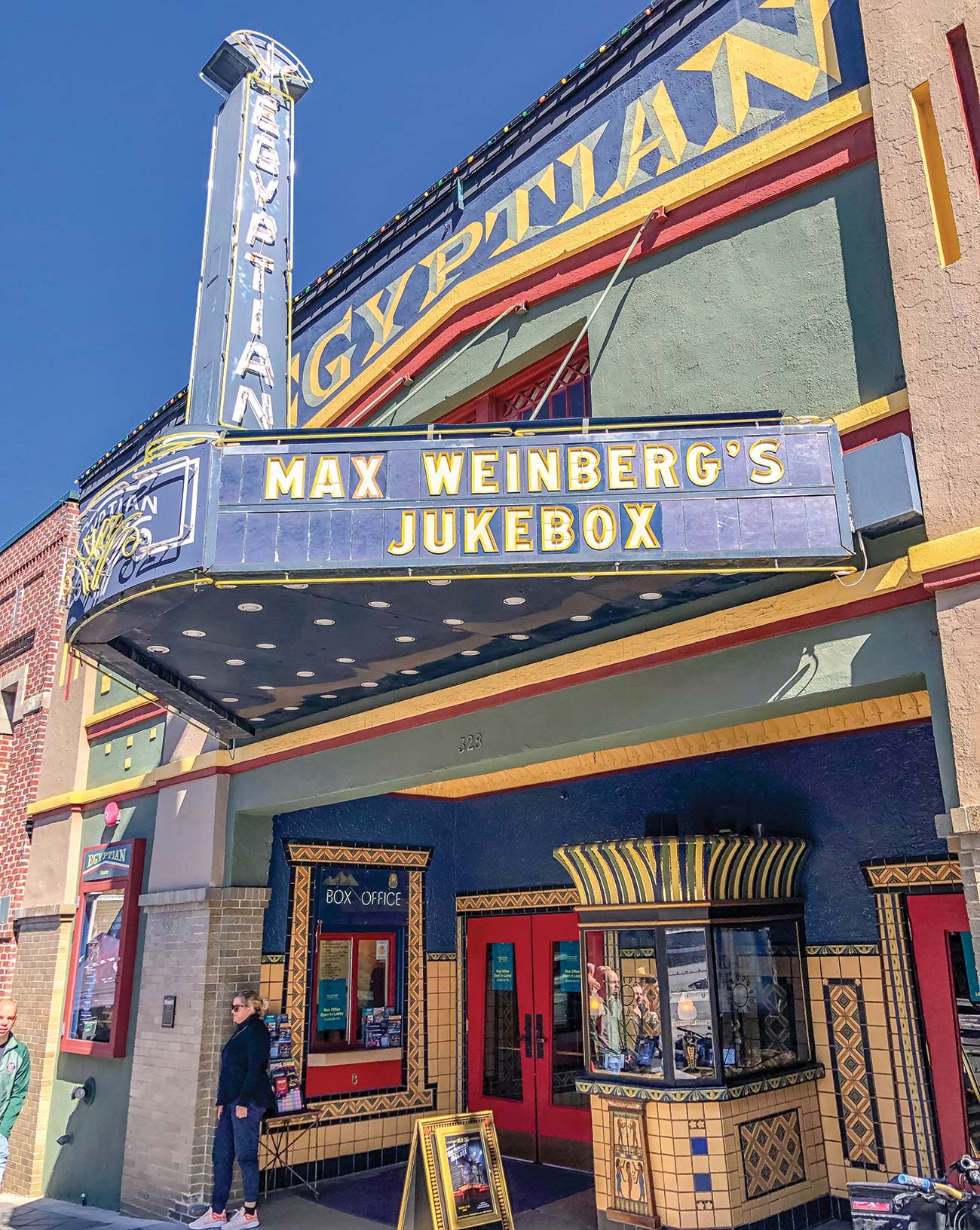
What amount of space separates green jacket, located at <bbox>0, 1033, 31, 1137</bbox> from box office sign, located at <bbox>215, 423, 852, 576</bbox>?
449 centimetres

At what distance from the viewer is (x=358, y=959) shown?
1140cm

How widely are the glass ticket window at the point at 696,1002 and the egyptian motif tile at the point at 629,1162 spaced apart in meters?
0.32

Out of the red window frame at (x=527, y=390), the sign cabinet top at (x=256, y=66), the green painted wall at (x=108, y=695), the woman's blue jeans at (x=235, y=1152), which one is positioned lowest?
the woman's blue jeans at (x=235, y=1152)

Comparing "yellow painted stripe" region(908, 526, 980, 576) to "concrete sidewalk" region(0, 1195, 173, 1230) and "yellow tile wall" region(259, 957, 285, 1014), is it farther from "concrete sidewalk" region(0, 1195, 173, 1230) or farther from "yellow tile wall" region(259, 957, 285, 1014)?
"concrete sidewalk" region(0, 1195, 173, 1230)

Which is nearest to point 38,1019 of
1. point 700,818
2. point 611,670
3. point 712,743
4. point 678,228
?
point 700,818

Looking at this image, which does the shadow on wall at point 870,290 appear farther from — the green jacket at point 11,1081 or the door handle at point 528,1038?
the door handle at point 528,1038

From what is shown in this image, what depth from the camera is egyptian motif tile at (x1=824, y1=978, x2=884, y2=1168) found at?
8.07 meters

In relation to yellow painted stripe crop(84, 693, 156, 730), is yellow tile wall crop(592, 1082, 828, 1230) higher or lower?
lower

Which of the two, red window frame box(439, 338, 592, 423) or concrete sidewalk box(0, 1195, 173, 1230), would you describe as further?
concrete sidewalk box(0, 1195, 173, 1230)

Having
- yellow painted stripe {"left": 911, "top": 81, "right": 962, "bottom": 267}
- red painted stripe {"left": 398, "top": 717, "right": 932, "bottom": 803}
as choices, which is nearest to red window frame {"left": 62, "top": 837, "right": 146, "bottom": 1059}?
red painted stripe {"left": 398, "top": 717, "right": 932, "bottom": 803}

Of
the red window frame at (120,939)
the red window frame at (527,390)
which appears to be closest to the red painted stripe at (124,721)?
the red window frame at (120,939)

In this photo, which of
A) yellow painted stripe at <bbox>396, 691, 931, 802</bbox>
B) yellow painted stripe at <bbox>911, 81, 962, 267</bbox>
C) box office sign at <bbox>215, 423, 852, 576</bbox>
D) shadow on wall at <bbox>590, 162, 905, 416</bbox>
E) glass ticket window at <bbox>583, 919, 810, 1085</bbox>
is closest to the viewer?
box office sign at <bbox>215, 423, 852, 576</bbox>

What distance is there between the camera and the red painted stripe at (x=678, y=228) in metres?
6.58

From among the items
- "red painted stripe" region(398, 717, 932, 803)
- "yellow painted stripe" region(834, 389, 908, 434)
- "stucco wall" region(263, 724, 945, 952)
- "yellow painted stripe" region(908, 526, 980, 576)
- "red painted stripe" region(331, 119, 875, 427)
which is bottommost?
"stucco wall" region(263, 724, 945, 952)
